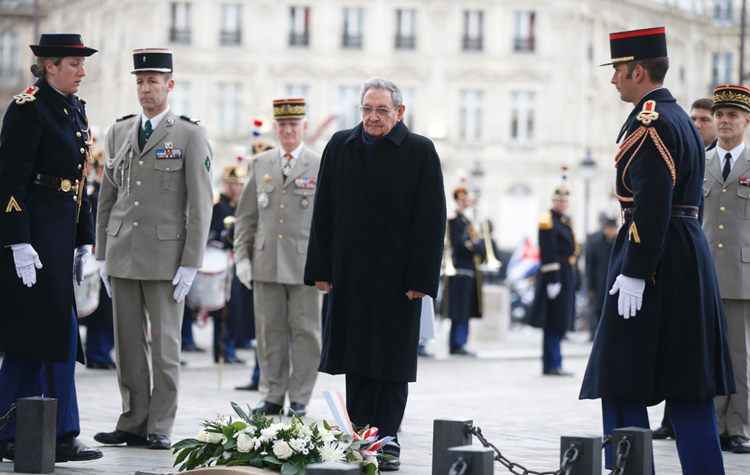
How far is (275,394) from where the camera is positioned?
41.4ft

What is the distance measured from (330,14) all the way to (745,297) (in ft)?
215

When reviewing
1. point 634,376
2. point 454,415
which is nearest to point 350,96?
point 454,415

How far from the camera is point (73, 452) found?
29.8 feet

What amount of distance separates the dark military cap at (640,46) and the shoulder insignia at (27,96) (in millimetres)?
3068

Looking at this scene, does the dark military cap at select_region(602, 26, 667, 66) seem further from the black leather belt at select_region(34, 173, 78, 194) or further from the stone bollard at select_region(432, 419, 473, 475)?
the black leather belt at select_region(34, 173, 78, 194)

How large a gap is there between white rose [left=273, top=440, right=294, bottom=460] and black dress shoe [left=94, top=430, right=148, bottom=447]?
8.41 feet

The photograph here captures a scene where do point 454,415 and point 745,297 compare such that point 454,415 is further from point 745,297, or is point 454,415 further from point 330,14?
point 330,14

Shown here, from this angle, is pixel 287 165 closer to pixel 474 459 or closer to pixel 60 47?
pixel 60 47

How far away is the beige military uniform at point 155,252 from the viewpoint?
1011 centimetres

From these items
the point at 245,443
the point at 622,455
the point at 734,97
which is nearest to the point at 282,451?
the point at 245,443

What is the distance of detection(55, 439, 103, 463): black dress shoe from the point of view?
9.07 meters

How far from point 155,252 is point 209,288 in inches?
288

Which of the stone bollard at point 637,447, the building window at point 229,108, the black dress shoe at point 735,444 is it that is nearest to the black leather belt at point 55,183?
the stone bollard at point 637,447

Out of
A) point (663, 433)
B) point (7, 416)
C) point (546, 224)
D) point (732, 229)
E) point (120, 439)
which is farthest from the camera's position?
point (546, 224)
